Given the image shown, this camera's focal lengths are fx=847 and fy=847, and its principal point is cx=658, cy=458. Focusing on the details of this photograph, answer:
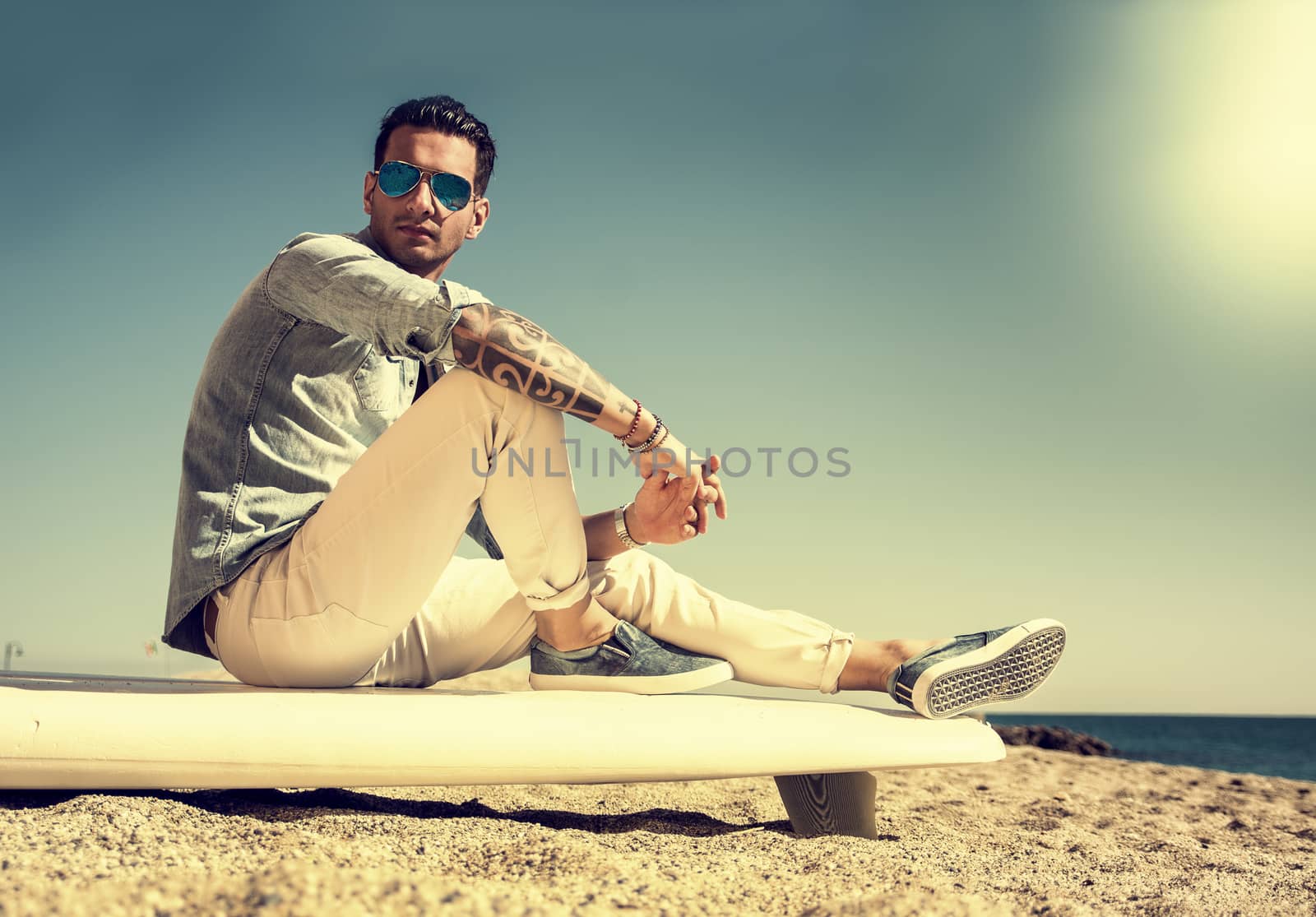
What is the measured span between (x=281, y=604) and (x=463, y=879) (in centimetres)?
83

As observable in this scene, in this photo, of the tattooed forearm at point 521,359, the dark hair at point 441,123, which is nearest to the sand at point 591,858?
the tattooed forearm at point 521,359

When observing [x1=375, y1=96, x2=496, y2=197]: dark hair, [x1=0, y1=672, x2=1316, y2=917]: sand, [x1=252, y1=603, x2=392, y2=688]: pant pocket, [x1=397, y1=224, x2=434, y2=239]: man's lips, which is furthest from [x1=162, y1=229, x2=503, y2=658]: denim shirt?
[x1=375, y1=96, x2=496, y2=197]: dark hair

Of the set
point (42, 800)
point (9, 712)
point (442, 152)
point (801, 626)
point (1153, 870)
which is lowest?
point (1153, 870)

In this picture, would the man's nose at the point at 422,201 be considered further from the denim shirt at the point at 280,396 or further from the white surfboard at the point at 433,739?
the white surfboard at the point at 433,739

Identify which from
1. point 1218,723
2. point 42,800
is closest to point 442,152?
point 42,800

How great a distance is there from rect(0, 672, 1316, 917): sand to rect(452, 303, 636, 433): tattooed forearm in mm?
919

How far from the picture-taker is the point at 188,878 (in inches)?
48.0

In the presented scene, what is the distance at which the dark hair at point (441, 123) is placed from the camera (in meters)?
2.55

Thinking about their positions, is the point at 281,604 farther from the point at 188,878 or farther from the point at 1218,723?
the point at 1218,723

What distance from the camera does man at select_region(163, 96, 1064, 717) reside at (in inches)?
71.8

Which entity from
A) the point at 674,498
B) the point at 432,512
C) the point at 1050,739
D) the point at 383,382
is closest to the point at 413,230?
the point at 383,382

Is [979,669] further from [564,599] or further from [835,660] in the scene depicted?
[564,599]

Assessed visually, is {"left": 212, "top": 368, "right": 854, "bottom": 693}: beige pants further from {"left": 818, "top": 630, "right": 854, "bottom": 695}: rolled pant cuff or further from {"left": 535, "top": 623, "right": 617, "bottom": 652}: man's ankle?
{"left": 818, "top": 630, "right": 854, "bottom": 695}: rolled pant cuff

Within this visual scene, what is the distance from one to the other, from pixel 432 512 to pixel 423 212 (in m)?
0.99
